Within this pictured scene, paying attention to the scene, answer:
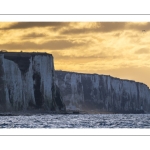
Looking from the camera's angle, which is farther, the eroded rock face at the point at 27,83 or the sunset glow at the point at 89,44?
the eroded rock face at the point at 27,83

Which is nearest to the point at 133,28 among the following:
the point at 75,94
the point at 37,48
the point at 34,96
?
the point at 37,48

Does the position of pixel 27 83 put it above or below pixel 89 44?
above

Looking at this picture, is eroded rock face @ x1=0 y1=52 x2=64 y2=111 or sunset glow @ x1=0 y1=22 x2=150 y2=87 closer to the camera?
sunset glow @ x1=0 y1=22 x2=150 y2=87

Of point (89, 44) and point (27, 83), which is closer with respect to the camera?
point (89, 44)
